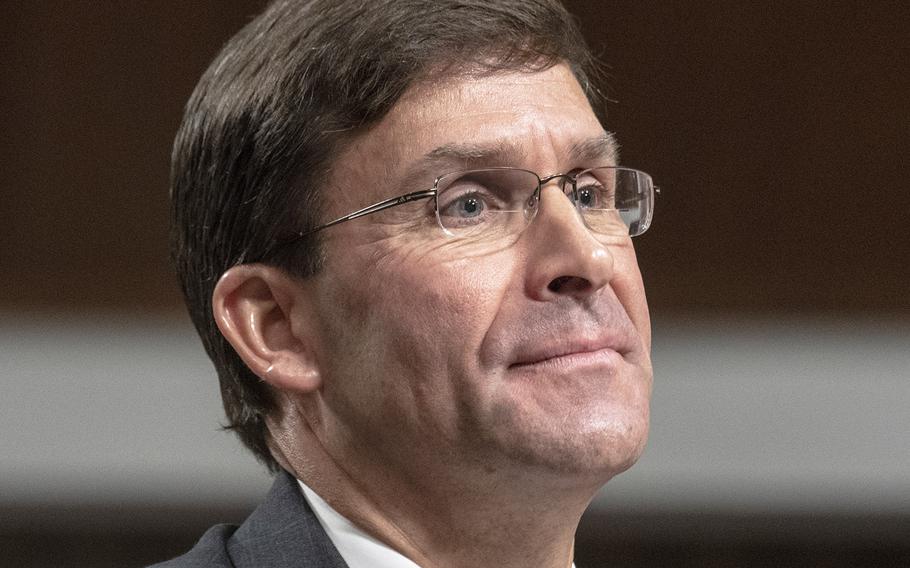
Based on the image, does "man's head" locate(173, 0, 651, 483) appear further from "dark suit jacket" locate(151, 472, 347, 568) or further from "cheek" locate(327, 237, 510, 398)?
"dark suit jacket" locate(151, 472, 347, 568)

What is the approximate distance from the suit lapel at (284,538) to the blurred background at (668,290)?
5.30ft

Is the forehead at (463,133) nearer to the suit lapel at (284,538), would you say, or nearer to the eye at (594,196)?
the eye at (594,196)

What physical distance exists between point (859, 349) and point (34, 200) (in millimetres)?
2363

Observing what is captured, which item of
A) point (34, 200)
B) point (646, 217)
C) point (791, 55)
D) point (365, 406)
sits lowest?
point (365, 406)

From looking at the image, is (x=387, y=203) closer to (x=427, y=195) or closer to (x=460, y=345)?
(x=427, y=195)

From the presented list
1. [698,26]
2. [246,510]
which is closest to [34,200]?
[246,510]

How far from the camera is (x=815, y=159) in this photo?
11.9 feet

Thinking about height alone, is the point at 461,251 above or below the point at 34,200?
below

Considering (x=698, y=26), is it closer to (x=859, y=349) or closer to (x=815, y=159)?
(x=815, y=159)

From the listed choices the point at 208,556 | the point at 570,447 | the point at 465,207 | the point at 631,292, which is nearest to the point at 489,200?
the point at 465,207

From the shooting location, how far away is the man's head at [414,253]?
5.50 feet

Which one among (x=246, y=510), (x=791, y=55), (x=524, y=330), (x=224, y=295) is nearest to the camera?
(x=524, y=330)

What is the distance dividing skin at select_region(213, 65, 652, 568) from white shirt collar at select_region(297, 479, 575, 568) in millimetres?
18

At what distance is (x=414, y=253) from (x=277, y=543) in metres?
0.46
